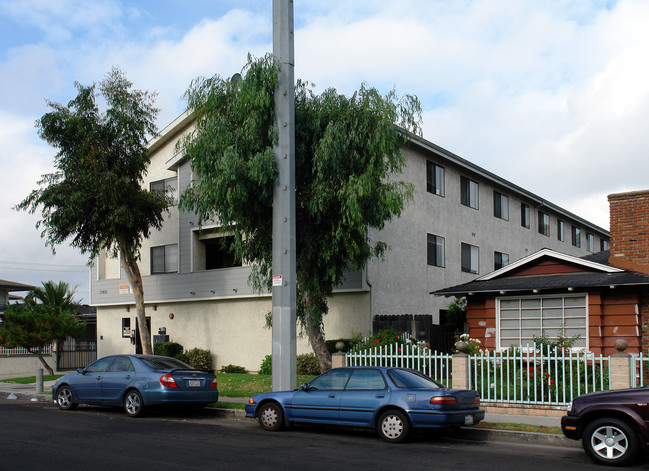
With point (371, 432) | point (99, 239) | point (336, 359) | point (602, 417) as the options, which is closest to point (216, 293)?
point (99, 239)

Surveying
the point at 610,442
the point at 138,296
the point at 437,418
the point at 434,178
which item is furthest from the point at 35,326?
the point at 610,442

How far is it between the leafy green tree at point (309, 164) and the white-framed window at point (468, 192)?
38.7 ft

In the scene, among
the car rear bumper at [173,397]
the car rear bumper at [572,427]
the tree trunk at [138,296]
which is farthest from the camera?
the tree trunk at [138,296]

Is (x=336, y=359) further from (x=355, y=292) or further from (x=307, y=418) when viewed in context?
(x=355, y=292)

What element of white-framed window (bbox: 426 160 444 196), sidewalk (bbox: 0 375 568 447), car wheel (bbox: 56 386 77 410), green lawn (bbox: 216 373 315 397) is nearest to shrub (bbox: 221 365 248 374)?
green lawn (bbox: 216 373 315 397)

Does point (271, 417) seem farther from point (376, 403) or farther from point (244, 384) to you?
point (244, 384)

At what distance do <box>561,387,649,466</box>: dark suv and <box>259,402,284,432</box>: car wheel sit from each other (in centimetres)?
503

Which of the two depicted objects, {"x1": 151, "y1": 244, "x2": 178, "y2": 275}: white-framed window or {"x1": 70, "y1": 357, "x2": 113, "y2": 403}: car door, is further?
{"x1": 151, "y1": 244, "x2": 178, "y2": 275}: white-framed window

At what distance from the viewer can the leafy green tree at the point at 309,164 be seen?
16781 millimetres

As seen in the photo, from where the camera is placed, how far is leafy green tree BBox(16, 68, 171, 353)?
2434 cm

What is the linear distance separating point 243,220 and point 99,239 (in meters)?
9.70

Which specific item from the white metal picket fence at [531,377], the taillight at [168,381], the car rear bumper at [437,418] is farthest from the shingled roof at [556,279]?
the taillight at [168,381]

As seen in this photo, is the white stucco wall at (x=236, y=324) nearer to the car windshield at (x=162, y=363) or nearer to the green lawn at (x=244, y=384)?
the green lawn at (x=244, y=384)

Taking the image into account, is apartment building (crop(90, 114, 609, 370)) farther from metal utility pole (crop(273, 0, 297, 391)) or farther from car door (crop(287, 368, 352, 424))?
car door (crop(287, 368, 352, 424))
